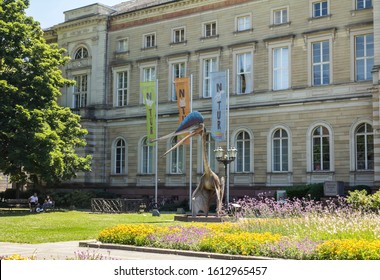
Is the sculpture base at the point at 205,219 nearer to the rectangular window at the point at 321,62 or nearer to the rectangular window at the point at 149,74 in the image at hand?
the rectangular window at the point at 321,62

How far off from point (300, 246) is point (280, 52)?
29.0 meters

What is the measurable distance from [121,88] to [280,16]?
1562 centimetres

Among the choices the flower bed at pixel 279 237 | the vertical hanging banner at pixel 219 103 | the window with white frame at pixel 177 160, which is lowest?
the flower bed at pixel 279 237

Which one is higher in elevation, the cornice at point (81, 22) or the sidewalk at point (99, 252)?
the cornice at point (81, 22)

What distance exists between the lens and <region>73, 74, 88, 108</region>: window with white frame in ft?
175

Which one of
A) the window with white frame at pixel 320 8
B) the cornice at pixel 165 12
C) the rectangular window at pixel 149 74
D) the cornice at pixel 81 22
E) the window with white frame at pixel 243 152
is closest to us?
the window with white frame at pixel 320 8

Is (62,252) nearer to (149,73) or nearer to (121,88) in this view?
(149,73)

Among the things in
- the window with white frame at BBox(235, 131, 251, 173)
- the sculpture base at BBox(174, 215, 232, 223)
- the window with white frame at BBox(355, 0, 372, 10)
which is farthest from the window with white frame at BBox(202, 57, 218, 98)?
the sculpture base at BBox(174, 215, 232, 223)

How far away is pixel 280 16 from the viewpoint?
1703 inches

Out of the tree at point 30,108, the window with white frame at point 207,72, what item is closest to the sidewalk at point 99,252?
the tree at point 30,108

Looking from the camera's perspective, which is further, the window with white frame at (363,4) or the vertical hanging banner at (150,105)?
the vertical hanging banner at (150,105)

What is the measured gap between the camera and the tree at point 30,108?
121 feet

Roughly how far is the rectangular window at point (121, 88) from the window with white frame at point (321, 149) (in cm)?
1790

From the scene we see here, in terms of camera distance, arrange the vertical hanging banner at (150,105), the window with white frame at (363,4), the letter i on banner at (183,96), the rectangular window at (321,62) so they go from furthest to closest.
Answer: the vertical hanging banner at (150,105), the letter i on banner at (183,96), the rectangular window at (321,62), the window with white frame at (363,4)
